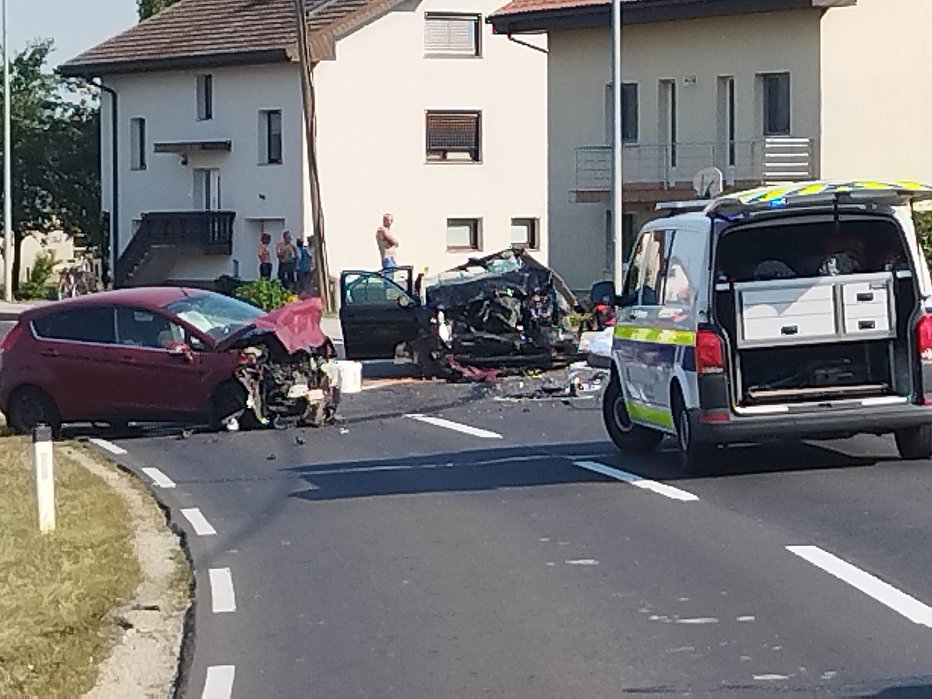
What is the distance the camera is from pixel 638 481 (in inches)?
579

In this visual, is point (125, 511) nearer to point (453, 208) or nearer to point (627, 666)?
point (627, 666)

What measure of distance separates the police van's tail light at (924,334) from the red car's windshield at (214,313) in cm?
A: 853

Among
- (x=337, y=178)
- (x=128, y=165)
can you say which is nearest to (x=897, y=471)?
(x=337, y=178)

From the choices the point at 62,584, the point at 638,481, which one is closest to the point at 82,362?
the point at 638,481

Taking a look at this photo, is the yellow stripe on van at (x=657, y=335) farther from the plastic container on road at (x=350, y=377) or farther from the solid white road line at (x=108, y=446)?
the plastic container on road at (x=350, y=377)

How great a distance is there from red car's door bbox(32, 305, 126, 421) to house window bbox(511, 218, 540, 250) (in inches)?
1335

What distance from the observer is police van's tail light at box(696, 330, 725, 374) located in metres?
13.9

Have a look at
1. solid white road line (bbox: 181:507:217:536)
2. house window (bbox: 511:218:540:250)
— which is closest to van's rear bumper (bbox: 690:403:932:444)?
solid white road line (bbox: 181:507:217:536)

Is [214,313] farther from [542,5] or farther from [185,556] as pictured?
[542,5]

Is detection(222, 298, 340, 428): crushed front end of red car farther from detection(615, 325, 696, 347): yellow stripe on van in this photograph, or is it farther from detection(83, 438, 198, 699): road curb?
detection(615, 325, 696, 347): yellow stripe on van

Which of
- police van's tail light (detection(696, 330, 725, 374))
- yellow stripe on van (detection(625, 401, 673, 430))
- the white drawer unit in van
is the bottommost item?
yellow stripe on van (detection(625, 401, 673, 430))

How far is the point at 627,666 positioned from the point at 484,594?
1.94m

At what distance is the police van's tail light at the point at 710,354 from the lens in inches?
548

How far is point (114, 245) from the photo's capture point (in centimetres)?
5831
